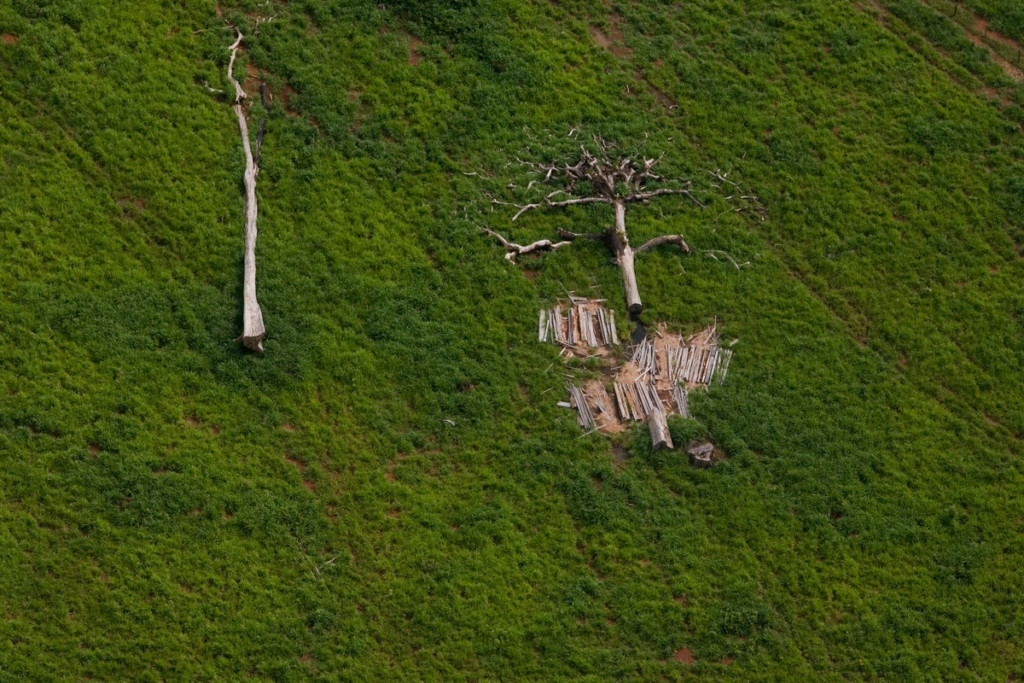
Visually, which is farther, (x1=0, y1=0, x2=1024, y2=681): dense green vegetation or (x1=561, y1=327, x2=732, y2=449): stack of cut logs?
(x1=561, y1=327, x2=732, y2=449): stack of cut logs

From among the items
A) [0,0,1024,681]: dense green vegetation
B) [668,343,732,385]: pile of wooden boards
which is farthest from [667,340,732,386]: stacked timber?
[0,0,1024,681]: dense green vegetation

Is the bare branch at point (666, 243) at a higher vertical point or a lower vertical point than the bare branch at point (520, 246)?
higher

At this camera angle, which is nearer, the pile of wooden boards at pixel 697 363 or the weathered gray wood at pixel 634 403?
the weathered gray wood at pixel 634 403

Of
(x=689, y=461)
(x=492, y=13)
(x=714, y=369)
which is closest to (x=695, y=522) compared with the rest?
(x=689, y=461)

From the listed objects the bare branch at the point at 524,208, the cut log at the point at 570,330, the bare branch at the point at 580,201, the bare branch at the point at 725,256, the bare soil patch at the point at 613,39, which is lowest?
the cut log at the point at 570,330

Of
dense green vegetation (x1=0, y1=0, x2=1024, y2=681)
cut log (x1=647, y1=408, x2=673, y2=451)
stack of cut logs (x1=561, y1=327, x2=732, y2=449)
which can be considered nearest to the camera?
dense green vegetation (x1=0, y1=0, x2=1024, y2=681)

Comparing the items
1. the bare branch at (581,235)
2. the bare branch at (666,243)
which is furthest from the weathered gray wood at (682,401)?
the bare branch at (581,235)

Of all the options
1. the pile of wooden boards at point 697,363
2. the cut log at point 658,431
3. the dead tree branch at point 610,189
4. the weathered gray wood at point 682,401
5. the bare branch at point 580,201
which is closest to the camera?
the cut log at point 658,431

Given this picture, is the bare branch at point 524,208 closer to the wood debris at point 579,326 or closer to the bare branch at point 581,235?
the bare branch at point 581,235

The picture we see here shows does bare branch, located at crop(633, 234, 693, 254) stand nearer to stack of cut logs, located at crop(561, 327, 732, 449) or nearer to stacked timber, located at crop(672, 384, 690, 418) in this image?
stack of cut logs, located at crop(561, 327, 732, 449)
